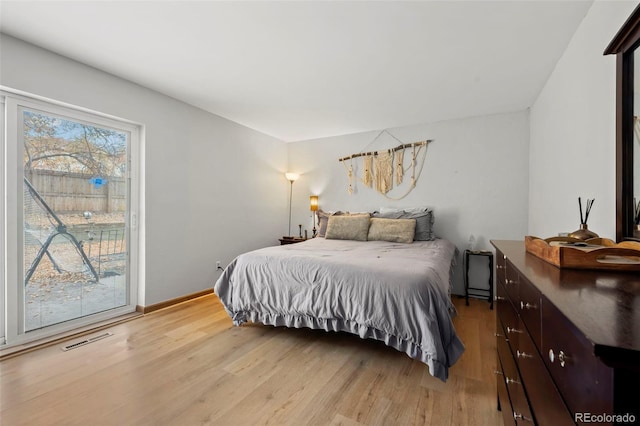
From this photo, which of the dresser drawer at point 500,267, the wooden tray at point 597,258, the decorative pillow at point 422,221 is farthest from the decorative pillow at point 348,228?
the wooden tray at point 597,258

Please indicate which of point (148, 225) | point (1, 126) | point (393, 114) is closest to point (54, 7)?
point (1, 126)

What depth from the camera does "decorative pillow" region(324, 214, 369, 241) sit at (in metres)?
3.58

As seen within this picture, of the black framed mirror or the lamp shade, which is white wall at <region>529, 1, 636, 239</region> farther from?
the lamp shade

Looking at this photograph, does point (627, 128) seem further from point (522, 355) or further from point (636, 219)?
point (522, 355)

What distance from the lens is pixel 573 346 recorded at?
53 cm

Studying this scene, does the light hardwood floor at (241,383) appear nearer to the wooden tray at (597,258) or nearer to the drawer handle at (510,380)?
the drawer handle at (510,380)

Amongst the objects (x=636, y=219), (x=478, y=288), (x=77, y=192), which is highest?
(x=77, y=192)

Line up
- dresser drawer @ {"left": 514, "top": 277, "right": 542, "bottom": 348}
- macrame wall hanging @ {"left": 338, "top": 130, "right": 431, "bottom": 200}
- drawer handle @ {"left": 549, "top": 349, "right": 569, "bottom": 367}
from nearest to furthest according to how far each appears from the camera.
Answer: drawer handle @ {"left": 549, "top": 349, "right": 569, "bottom": 367}
dresser drawer @ {"left": 514, "top": 277, "right": 542, "bottom": 348}
macrame wall hanging @ {"left": 338, "top": 130, "right": 431, "bottom": 200}

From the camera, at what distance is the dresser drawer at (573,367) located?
440 mm

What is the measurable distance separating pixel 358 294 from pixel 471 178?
2590 mm

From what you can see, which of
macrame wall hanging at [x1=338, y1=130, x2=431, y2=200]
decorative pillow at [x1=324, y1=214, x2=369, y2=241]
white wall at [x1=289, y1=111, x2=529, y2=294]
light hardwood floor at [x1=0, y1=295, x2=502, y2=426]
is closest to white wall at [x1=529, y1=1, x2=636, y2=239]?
white wall at [x1=289, y1=111, x2=529, y2=294]

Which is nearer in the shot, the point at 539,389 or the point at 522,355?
the point at 539,389

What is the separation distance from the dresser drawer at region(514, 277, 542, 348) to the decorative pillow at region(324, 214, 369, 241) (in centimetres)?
261

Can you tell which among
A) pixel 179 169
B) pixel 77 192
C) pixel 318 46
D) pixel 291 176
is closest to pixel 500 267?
pixel 318 46
